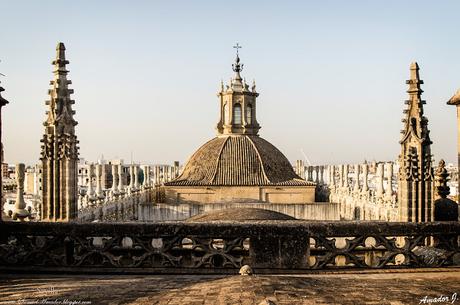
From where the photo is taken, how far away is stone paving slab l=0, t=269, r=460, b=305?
17.6ft

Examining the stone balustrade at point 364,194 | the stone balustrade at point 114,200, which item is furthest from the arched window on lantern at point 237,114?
the stone balustrade at point 114,200

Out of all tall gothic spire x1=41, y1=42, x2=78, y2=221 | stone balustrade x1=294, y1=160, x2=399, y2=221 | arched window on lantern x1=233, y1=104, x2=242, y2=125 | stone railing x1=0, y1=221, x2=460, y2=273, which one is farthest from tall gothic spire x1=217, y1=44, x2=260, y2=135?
stone railing x1=0, y1=221, x2=460, y2=273

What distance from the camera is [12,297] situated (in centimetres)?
575

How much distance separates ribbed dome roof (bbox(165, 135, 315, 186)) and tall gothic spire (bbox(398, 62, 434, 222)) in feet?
119

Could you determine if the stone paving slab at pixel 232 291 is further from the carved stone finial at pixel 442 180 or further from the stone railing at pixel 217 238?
the carved stone finial at pixel 442 180

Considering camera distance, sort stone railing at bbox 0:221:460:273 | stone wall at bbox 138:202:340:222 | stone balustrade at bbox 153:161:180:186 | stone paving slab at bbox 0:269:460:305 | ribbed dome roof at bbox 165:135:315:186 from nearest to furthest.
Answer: stone paving slab at bbox 0:269:460:305 → stone railing at bbox 0:221:460:273 → stone wall at bbox 138:202:340:222 → ribbed dome roof at bbox 165:135:315:186 → stone balustrade at bbox 153:161:180:186

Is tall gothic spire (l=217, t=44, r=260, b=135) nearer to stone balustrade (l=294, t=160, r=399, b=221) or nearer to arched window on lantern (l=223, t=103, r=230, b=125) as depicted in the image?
arched window on lantern (l=223, t=103, r=230, b=125)

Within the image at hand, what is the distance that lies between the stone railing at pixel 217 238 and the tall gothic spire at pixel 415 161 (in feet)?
13.6

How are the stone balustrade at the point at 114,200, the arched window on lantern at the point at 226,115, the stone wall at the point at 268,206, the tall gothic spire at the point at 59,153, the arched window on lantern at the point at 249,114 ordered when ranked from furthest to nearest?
the arched window on lantern at the point at 226,115, the arched window on lantern at the point at 249,114, the stone wall at the point at 268,206, the stone balustrade at the point at 114,200, the tall gothic spire at the point at 59,153

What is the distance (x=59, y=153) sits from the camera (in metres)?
13.6

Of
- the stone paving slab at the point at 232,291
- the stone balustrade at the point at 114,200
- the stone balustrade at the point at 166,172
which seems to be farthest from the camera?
the stone balustrade at the point at 166,172

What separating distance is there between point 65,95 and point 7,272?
6859 mm

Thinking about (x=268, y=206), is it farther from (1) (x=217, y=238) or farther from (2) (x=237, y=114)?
(1) (x=217, y=238)

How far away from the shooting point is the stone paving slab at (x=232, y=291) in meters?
5.36
